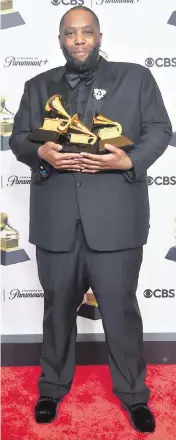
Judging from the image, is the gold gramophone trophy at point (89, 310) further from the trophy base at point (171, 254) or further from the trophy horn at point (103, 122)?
the trophy horn at point (103, 122)

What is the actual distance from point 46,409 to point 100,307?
47 cm

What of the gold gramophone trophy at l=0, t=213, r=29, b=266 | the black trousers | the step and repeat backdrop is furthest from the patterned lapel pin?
the gold gramophone trophy at l=0, t=213, r=29, b=266

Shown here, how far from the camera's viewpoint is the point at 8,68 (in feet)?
7.70

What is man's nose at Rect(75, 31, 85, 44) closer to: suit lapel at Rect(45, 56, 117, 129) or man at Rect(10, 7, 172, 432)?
man at Rect(10, 7, 172, 432)

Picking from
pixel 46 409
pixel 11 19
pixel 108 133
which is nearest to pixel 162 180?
pixel 108 133

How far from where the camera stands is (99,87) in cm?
177

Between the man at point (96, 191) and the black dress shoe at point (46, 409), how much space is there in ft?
0.93

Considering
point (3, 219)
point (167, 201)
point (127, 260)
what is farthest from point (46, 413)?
point (167, 201)

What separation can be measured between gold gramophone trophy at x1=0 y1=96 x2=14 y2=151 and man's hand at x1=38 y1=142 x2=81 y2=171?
2.47 feet

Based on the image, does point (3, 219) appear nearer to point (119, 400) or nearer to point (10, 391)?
point (10, 391)

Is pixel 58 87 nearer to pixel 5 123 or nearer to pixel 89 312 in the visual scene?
pixel 5 123

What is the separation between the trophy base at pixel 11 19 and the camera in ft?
7.61

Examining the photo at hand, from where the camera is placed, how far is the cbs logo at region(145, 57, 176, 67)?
233 cm

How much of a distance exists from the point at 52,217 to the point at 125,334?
510 mm
